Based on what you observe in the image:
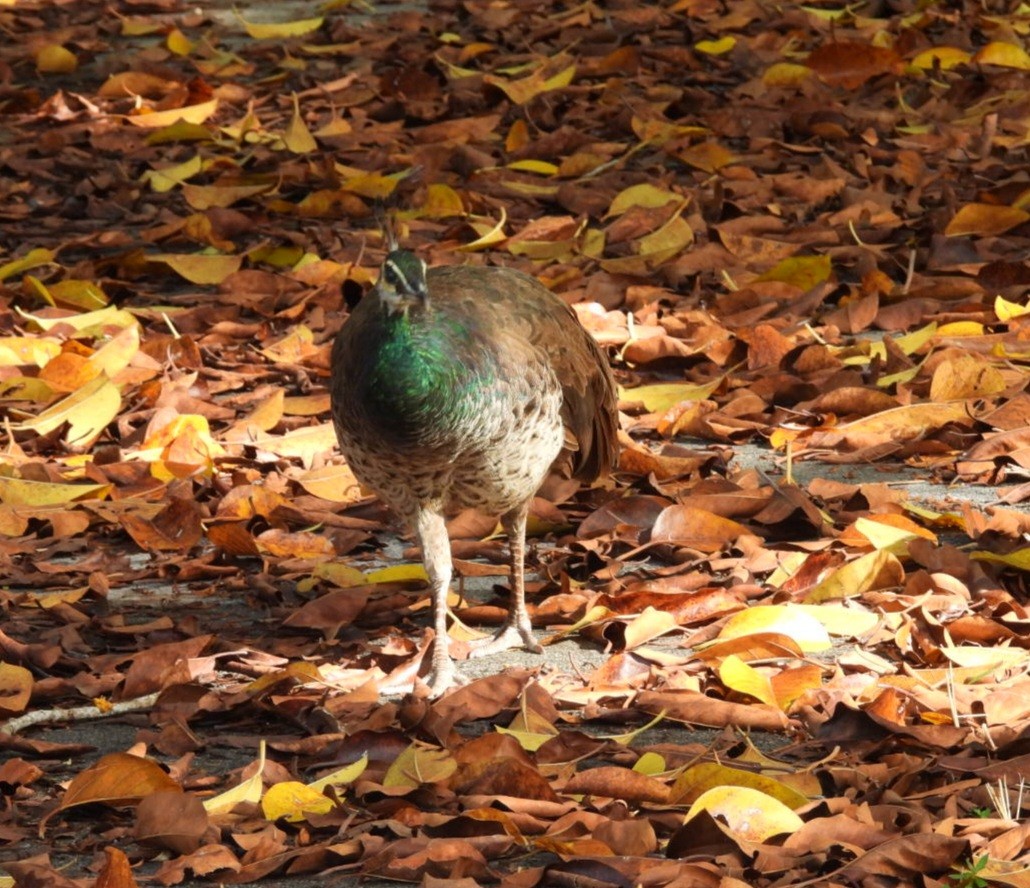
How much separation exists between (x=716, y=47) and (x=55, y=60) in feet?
10.8

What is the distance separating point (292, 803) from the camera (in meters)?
3.53

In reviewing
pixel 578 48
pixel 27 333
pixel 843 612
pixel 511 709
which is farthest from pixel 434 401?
pixel 578 48

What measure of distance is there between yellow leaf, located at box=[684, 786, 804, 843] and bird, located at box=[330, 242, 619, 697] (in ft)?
3.34

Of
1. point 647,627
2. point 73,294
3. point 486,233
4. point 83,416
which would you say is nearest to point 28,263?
point 73,294

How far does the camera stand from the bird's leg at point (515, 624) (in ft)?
14.9

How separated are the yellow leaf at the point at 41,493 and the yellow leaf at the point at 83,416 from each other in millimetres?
433

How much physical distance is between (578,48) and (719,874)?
21.4 ft

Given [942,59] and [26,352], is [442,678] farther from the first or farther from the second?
[942,59]

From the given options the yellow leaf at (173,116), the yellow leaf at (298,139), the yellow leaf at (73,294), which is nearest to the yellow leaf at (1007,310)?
the yellow leaf at (73,294)

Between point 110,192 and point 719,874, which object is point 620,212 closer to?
point 110,192

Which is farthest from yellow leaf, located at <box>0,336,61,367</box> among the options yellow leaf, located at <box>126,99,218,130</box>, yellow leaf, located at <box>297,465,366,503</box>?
yellow leaf, located at <box>126,99,218,130</box>

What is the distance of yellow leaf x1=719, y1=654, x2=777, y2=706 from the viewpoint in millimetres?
3936

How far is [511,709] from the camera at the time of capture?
4102 mm

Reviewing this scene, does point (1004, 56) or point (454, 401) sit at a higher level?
point (454, 401)
